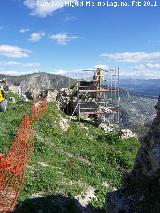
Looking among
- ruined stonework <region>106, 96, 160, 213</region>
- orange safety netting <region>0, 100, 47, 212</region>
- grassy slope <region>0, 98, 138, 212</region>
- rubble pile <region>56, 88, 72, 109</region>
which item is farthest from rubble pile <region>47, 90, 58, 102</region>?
ruined stonework <region>106, 96, 160, 213</region>

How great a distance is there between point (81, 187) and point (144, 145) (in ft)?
25.5

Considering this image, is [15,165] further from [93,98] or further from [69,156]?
[93,98]

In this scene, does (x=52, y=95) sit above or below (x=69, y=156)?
above

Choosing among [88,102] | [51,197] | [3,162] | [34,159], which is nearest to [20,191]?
[51,197]

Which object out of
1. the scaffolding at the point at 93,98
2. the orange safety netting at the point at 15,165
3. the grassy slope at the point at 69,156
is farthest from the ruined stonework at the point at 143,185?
the scaffolding at the point at 93,98

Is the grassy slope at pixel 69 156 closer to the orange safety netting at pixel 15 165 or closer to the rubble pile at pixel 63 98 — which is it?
the orange safety netting at pixel 15 165

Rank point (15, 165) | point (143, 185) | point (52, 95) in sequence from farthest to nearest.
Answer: point (52, 95)
point (15, 165)
point (143, 185)

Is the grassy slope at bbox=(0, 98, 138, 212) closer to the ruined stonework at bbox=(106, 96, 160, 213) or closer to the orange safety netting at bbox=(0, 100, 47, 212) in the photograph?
the orange safety netting at bbox=(0, 100, 47, 212)

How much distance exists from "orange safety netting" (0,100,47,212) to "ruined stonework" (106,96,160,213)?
6112mm

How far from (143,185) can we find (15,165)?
34.8 ft

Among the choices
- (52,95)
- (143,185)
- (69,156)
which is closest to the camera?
(143,185)

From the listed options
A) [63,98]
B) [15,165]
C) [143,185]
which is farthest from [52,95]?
[143,185]

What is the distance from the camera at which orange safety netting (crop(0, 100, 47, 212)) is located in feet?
81.9

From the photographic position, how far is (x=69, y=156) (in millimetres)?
35438
